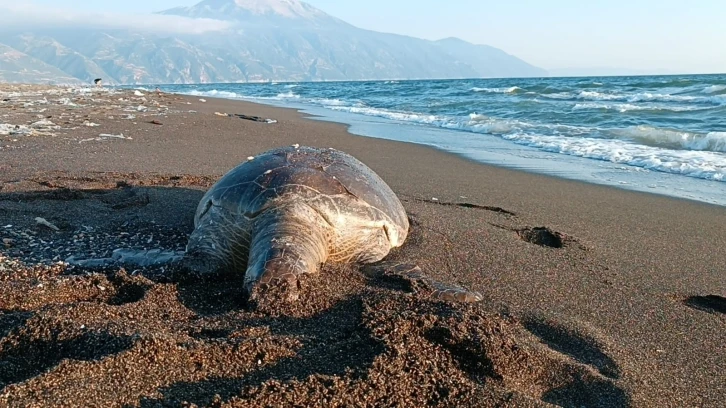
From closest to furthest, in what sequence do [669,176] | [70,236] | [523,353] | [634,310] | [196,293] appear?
[523,353], [196,293], [634,310], [70,236], [669,176]

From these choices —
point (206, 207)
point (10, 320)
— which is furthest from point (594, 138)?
point (10, 320)

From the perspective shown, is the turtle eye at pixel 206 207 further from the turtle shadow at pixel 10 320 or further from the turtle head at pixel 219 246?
the turtle shadow at pixel 10 320

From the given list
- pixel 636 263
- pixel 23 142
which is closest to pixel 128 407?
pixel 636 263

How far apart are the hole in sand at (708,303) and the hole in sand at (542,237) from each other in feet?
3.76

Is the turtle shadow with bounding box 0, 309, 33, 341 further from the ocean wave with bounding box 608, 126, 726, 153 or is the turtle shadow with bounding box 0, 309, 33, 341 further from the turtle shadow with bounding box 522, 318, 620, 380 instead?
the ocean wave with bounding box 608, 126, 726, 153

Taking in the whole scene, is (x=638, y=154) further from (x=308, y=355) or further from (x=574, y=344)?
(x=308, y=355)

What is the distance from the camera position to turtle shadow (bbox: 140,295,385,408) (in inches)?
73.5

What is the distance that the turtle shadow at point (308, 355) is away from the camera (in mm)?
1866

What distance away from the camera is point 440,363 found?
7.10 ft

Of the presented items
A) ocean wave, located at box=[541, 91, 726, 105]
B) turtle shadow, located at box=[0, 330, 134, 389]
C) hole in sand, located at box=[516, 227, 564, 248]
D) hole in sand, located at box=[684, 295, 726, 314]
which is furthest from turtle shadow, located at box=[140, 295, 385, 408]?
ocean wave, located at box=[541, 91, 726, 105]

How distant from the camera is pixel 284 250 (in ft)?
9.72

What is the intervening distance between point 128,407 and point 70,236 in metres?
2.50

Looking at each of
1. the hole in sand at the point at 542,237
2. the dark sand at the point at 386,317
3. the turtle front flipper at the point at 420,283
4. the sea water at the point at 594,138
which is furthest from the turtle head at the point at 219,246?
the sea water at the point at 594,138

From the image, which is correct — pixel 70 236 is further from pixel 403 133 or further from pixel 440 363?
pixel 403 133
